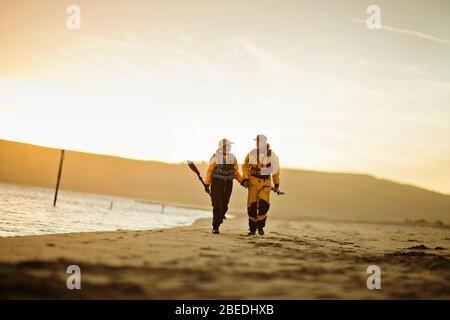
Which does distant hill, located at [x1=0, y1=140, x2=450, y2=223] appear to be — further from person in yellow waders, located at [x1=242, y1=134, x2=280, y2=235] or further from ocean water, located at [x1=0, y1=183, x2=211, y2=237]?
person in yellow waders, located at [x1=242, y1=134, x2=280, y2=235]

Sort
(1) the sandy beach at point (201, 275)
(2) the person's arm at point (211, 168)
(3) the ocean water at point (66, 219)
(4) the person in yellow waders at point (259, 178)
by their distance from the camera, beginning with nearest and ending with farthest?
(1) the sandy beach at point (201, 275)
(4) the person in yellow waders at point (259, 178)
(2) the person's arm at point (211, 168)
(3) the ocean water at point (66, 219)

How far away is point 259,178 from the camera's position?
11.2m

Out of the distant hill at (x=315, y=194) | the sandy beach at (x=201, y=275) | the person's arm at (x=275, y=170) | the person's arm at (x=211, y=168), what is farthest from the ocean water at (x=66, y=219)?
the distant hill at (x=315, y=194)

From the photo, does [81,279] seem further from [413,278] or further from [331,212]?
[331,212]

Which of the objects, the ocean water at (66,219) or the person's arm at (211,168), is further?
the ocean water at (66,219)

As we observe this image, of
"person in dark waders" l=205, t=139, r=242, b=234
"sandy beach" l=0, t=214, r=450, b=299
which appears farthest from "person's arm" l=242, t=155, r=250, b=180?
"sandy beach" l=0, t=214, r=450, b=299

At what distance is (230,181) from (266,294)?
7.66 meters

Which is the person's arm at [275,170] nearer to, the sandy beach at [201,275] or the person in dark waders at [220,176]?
the person in dark waders at [220,176]

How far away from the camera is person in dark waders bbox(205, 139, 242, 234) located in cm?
1133

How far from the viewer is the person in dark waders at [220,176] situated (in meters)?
11.3

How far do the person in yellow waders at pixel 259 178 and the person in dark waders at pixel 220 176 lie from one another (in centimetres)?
38

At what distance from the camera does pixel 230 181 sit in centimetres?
1142
